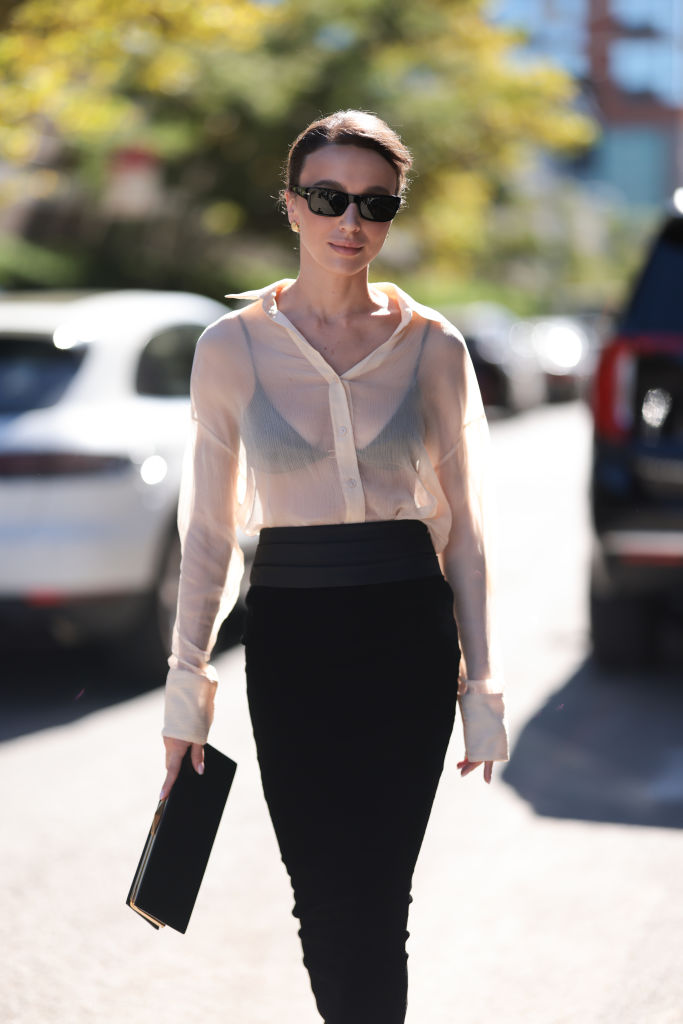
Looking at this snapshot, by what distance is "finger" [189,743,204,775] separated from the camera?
2.79 meters

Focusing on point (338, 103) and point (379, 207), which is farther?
point (338, 103)

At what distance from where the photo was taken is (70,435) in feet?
20.1

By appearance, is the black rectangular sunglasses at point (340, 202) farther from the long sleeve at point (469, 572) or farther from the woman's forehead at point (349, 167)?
the long sleeve at point (469, 572)

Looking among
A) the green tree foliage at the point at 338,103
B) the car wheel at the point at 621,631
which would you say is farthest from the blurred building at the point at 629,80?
the car wheel at the point at 621,631

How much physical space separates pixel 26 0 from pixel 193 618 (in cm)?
1029

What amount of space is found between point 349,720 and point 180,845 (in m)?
0.42

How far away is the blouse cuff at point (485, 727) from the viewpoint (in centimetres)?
280

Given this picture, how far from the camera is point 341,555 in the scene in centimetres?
265

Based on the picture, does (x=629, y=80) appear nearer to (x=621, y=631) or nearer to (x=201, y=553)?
(x=621, y=631)

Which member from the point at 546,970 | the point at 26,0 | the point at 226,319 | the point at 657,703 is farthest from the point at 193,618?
the point at 26,0

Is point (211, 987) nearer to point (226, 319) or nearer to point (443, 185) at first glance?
point (226, 319)

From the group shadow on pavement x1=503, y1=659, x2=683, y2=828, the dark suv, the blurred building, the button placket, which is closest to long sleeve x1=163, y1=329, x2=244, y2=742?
the button placket

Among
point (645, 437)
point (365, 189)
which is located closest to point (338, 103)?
point (645, 437)

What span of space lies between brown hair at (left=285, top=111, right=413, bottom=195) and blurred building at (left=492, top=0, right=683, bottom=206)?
8935cm
